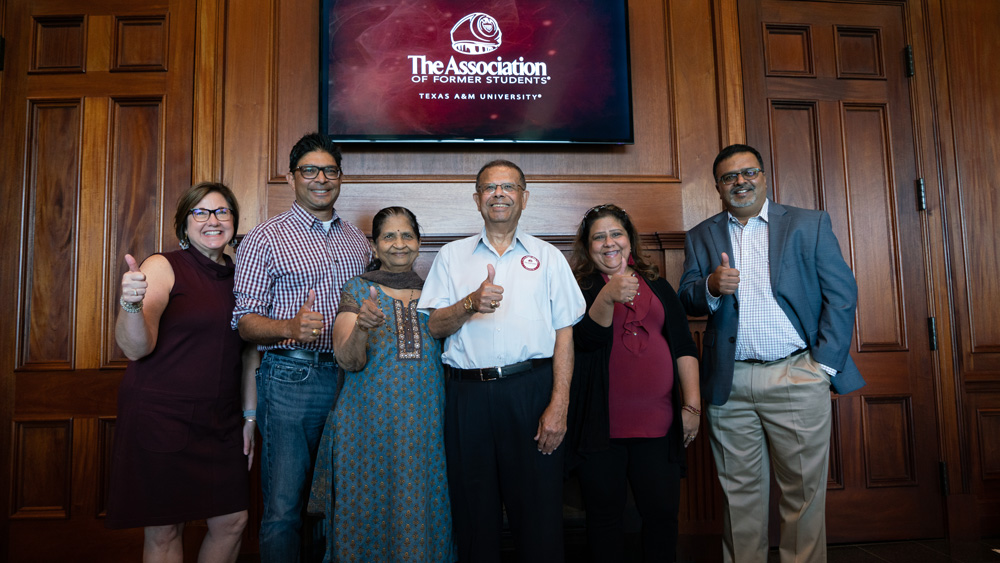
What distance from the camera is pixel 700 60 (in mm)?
3232

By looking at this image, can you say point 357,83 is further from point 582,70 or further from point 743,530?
point 743,530

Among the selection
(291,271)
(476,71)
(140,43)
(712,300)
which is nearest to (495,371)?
(291,271)

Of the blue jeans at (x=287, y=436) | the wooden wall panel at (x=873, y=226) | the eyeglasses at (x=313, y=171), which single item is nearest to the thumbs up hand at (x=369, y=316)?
the blue jeans at (x=287, y=436)

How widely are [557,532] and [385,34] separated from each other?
2471 millimetres

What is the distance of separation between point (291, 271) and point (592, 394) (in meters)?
1.20

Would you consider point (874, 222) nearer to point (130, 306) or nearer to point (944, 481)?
point (944, 481)

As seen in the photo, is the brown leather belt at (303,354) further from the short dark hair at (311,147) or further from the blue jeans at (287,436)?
the short dark hair at (311,147)

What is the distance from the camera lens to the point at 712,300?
236 cm

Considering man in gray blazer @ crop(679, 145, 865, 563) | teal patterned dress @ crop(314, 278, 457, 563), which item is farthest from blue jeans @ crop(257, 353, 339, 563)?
man in gray blazer @ crop(679, 145, 865, 563)

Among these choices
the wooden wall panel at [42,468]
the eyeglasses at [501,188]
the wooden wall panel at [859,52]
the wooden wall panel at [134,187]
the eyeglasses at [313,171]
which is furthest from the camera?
the wooden wall panel at [859,52]

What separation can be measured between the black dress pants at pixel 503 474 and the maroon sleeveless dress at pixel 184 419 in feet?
2.65

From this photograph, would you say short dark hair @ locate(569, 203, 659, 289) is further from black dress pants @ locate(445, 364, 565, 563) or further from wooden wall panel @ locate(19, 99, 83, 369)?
wooden wall panel @ locate(19, 99, 83, 369)

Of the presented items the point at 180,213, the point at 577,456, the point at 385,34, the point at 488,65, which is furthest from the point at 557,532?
the point at 385,34

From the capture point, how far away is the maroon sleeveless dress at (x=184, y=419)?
6.23 ft
